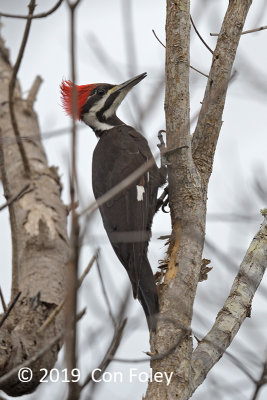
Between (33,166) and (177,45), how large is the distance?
2.01 metres

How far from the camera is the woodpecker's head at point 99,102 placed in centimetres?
439

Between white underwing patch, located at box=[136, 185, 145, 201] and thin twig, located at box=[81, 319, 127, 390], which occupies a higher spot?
white underwing patch, located at box=[136, 185, 145, 201]

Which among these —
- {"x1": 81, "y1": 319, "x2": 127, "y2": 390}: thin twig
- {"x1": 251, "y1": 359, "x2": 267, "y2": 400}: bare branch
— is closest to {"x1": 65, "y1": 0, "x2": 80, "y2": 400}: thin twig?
{"x1": 81, "y1": 319, "x2": 127, "y2": 390}: thin twig

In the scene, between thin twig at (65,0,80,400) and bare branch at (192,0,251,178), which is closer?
thin twig at (65,0,80,400)

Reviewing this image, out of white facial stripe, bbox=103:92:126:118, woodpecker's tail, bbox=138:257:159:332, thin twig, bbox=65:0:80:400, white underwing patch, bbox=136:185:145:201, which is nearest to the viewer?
thin twig, bbox=65:0:80:400

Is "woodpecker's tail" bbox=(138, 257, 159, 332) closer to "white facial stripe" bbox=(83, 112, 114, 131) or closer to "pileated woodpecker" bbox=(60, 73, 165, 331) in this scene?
"pileated woodpecker" bbox=(60, 73, 165, 331)

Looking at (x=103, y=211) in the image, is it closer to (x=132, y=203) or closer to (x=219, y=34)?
(x=132, y=203)

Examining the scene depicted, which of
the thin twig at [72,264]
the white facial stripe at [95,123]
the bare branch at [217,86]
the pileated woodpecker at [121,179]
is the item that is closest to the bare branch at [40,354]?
the thin twig at [72,264]

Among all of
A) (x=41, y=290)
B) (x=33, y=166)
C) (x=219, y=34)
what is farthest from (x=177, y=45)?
(x=33, y=166)

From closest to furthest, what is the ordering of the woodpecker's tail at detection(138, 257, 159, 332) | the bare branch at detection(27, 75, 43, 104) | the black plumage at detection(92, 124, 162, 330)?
the woodpecker's tail at detection(138, 257, 159, 332) < the black plumage at detection(92, 124, 162, 330) < the bare branch at detection(27, 75, 43, 104)

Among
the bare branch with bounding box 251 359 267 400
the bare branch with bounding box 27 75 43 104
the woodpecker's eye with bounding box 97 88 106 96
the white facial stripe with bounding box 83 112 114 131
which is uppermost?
the bare branch with bounding box 27 75 43 104

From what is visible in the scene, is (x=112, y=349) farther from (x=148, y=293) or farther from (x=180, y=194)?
(x=180, y=194)

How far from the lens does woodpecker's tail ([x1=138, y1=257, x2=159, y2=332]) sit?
9.78 ft

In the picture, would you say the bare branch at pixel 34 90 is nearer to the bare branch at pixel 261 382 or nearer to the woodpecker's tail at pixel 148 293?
the woodpecker's tail at pixel 148 293
